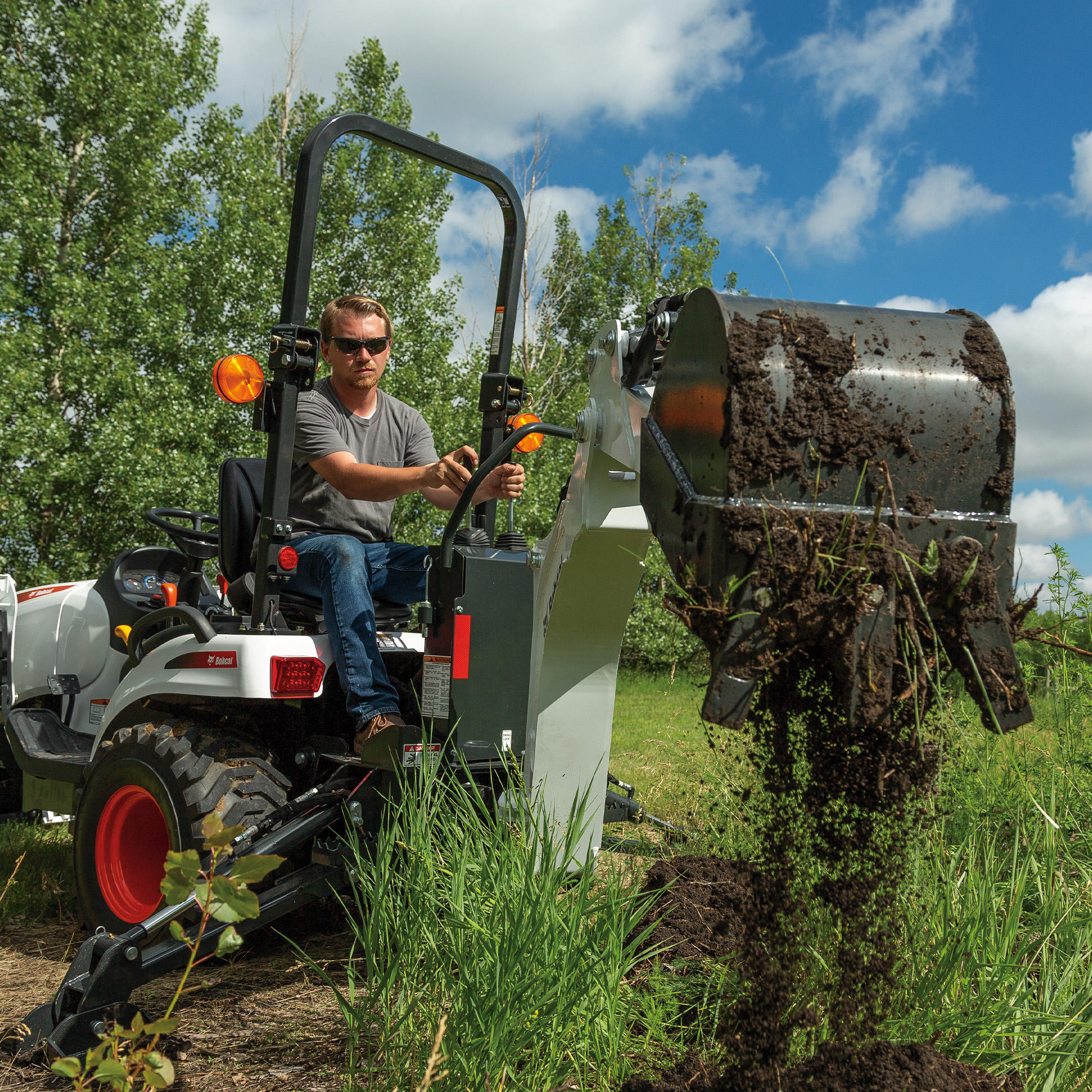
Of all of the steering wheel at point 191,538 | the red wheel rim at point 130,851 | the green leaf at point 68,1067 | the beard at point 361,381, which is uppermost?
the beard at point 361,381

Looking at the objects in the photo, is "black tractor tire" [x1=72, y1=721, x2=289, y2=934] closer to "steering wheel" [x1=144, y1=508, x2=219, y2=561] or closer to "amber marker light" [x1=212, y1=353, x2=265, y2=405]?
"steering wheel" [x1=144, y1=508, x2=219, y2=561]

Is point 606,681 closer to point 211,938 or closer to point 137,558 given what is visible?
point 211,938

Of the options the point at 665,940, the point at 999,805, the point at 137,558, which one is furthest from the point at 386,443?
A: the point at 999,805

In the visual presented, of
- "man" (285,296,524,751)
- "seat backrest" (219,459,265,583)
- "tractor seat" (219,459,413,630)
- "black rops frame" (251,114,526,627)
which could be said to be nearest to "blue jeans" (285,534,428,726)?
"man" (285,296,524,751)

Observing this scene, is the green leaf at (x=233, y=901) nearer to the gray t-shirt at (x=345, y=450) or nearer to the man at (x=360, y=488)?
the man at (x=360, y=488)

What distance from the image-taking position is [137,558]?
4.62m

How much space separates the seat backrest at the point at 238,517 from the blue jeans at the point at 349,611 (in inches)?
13.0

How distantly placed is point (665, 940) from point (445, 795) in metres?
0.77

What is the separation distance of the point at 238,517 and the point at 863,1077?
2540mm

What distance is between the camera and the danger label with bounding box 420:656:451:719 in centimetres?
299

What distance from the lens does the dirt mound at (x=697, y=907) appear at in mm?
2600

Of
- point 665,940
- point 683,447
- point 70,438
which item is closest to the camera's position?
point 683,447

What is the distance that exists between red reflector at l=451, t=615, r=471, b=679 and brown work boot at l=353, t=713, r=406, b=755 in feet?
0.70

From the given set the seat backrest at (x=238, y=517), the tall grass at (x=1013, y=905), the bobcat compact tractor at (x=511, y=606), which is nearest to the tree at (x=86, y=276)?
the bobcat compact tractor at (x=511, y=606)
